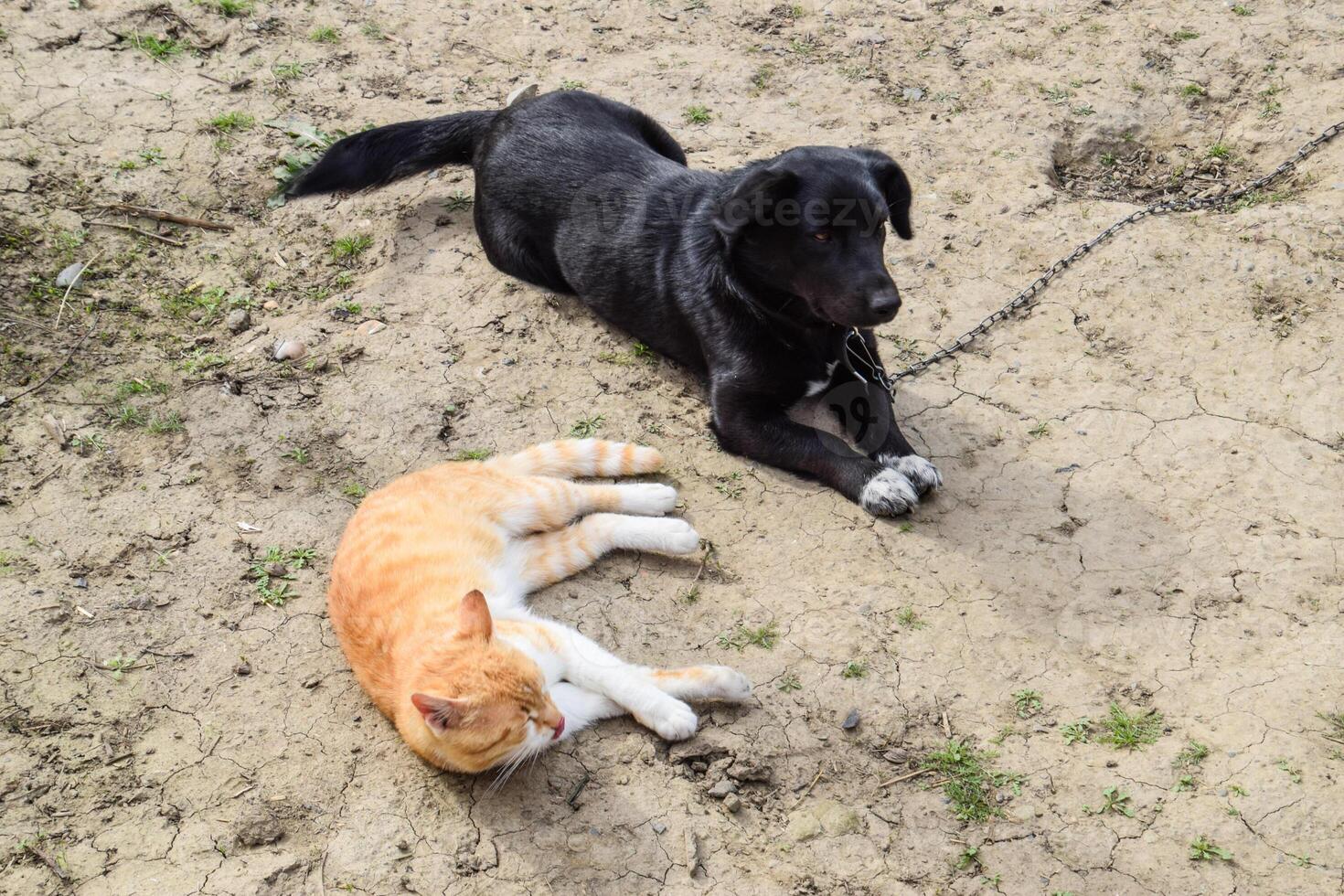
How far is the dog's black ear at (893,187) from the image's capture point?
13.0ft

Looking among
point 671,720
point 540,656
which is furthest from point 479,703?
point 671,720

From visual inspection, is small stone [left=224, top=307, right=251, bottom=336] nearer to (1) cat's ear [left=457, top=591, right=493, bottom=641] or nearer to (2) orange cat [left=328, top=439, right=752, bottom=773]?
(2) orange cat [left=328, top=439, right=752, bottom=773]

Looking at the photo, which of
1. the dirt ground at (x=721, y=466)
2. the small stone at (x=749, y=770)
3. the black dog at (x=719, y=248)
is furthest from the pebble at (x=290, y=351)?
the small stone at (x=749, y=770)

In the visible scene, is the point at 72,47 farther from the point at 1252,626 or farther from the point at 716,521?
the point at 1252,626

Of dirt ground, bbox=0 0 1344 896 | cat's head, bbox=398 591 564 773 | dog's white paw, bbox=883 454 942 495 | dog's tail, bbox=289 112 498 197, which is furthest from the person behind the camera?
dog's tail, bbox=289 112 498 197

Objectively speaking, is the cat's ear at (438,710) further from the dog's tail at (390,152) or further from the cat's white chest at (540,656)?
the dog's tail at (390,152)

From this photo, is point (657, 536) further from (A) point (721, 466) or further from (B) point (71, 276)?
(B) point (71, 276)

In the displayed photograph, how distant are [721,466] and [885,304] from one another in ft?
3.17

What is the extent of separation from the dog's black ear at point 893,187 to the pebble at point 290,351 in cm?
269

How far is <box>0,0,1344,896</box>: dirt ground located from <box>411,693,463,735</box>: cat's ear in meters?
0.39

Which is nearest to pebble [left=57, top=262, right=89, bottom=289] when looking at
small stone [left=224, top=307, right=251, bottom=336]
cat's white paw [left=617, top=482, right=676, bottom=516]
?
small stone [left=224, top=307, right=251, bottom=336]

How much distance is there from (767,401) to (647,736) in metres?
1.63

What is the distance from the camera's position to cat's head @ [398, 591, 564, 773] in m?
2.69

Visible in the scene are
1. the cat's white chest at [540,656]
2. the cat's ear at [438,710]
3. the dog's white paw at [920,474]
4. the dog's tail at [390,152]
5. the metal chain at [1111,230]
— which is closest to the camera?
the cat's ear at [438,710]
